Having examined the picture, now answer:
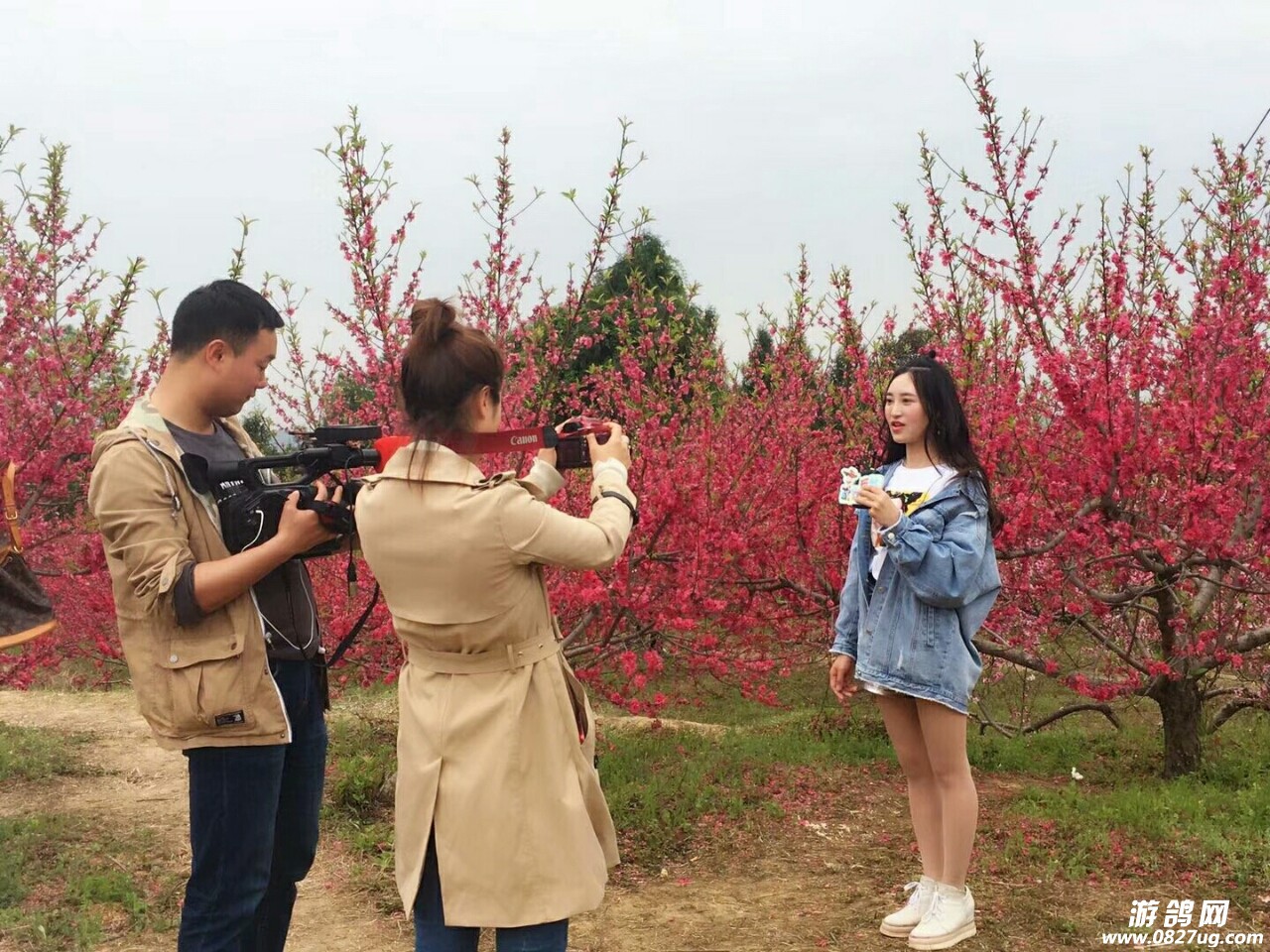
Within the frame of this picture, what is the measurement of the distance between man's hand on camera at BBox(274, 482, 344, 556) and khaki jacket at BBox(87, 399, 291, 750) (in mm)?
182

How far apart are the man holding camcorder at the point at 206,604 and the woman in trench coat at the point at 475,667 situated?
1.14 feet

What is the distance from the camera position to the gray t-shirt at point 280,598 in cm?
216

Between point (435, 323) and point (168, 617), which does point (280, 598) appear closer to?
point (168, 617)

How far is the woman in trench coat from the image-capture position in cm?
178

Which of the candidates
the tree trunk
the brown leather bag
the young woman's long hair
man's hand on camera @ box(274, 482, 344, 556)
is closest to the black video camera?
man's hand on camera @ box(274, 482, 344, 556)

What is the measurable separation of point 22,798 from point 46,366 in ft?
6.92

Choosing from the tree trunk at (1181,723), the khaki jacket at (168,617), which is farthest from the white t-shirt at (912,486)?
the tree trunk at (1181,723)

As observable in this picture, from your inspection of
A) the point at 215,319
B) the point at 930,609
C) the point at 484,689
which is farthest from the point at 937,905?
the point at 215,319

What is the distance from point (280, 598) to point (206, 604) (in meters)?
0.26

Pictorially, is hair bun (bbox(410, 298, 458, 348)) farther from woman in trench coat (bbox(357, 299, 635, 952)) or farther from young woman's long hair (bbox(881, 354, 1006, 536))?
young woman's long hair (bbox(881, 354, 1006, 536))

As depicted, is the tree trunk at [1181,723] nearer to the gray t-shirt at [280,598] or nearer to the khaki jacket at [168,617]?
the gray t-shirt at [280,598]

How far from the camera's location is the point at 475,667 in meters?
1.87

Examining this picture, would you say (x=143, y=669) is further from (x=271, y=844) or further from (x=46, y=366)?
(x=46, y=366)

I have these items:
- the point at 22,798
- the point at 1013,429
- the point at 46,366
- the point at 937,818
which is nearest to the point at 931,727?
the point at 937,818
